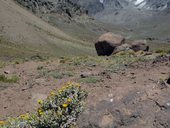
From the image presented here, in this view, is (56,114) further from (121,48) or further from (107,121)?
(121,48)

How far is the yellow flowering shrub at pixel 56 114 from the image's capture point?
23.8 feet

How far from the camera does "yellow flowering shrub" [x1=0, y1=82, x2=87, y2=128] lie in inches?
286

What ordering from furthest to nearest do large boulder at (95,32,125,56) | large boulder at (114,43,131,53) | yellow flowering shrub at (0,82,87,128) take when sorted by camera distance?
1. large boulder at (95,32,125,56)
2. large boulder at (114,43,131,53)
3. yellow flowering shrub at (0,82,87,128)

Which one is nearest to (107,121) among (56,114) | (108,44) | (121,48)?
(56,114)

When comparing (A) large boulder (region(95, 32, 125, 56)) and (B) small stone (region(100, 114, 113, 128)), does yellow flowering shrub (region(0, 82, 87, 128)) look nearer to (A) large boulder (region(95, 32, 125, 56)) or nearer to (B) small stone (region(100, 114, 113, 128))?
(B) small stone (region(100, 114, 113, 128))

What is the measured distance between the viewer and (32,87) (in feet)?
49.9

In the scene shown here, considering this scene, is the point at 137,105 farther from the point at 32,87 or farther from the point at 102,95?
the point at 32,87

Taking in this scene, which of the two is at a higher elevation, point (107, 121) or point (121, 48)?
point (121, 48)

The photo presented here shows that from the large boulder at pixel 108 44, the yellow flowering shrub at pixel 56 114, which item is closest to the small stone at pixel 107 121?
the yellow flowering shrub at pixel 56 114

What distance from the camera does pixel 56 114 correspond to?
7.32 m

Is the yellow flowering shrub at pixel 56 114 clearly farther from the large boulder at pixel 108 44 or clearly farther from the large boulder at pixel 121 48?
the large boulder at pixel 108 44

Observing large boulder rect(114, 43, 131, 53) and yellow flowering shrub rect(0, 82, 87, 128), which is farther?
large boulder rect(114, 43, 131, 53)

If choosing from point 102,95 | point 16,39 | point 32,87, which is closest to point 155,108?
point 102,95

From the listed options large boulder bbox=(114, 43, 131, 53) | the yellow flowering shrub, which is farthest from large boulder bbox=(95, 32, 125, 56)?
the yellow flowering shrub
